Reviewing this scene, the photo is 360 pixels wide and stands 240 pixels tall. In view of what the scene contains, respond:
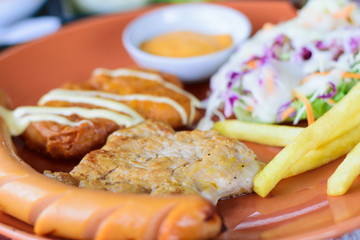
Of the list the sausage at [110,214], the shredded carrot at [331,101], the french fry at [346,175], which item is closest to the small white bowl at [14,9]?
the sausage at [110,214]

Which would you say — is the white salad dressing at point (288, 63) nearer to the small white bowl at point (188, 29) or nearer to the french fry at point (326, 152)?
the small white bowl at point (188, 29)

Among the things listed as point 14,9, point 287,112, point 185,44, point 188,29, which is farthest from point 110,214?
point 14,9

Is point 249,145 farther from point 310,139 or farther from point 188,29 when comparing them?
point 188,29

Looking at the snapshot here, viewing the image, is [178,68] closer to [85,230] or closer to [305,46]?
[305,46]

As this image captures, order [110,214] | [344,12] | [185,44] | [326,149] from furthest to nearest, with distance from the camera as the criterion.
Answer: [185,44] → [344,12] → [326,149] → [110,214]

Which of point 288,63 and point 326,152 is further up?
Result: point 288,63

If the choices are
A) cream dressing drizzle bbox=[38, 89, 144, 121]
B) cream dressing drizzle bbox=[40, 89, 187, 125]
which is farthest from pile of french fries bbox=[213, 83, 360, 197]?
cream dressing drizzle bbox=[38, 89, 144, 121]
